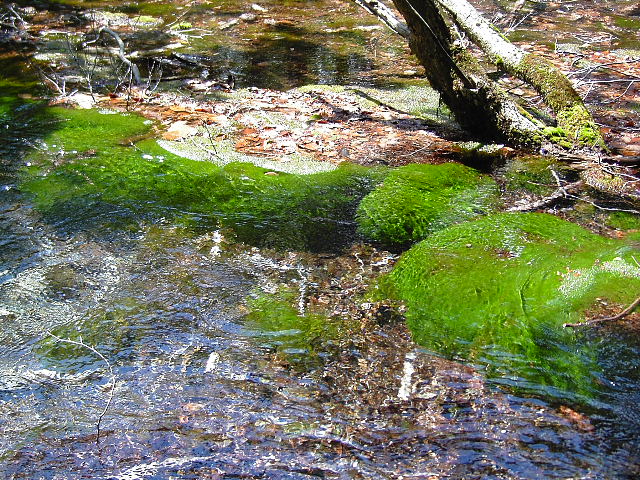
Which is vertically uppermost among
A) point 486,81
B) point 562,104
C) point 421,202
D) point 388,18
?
point 388,18

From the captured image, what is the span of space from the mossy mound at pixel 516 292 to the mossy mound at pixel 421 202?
311mm

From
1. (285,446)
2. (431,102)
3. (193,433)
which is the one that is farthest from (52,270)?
(431,102)

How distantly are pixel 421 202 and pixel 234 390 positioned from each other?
2.46 meters

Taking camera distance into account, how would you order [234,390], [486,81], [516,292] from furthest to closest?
[486,81], [516,292], [234,390]

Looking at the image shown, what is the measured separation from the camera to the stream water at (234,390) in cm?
259

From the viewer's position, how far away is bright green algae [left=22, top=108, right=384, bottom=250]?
4.65m

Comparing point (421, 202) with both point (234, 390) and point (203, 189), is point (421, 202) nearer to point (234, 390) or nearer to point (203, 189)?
point (203, 189)

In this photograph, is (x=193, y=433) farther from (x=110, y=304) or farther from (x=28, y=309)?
(x=28, y=309)

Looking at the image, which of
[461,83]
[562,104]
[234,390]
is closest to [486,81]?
[461,83]

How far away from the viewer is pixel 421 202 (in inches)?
191

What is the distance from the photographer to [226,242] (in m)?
4.42

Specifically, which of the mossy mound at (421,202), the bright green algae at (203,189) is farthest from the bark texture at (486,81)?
the bright green algae at (203,189)

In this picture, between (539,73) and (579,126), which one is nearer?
(579,126)

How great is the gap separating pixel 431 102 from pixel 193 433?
5459 mm
